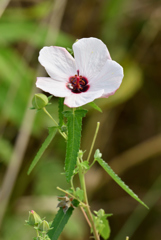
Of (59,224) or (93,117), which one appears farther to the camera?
(93,117)

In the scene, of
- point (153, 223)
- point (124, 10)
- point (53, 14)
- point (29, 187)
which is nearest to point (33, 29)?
point (53, 14)

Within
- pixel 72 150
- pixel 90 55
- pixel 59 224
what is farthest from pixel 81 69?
pixel 59 224

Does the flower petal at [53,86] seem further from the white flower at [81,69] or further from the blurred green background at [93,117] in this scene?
the blurred green background at [93,117]

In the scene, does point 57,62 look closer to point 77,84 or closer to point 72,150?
point 77,84

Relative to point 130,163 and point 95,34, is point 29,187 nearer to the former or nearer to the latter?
point 130,163

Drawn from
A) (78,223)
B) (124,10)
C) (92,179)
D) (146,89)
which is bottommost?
(78,223)

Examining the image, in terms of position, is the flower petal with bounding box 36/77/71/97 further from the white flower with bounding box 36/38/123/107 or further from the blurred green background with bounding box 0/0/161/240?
the blurred green background with bounding box 0/0/161/240
